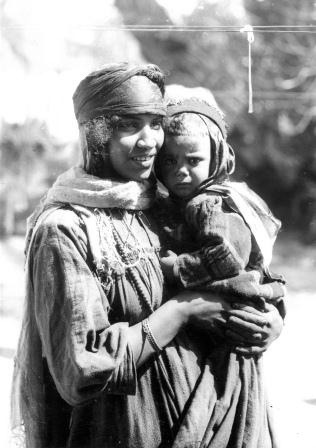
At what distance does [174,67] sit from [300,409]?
130cm

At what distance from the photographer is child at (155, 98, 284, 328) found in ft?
5.37

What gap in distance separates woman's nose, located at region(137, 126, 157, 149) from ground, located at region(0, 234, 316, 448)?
2.79 ft

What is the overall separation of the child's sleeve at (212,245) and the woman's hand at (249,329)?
0.34 feet

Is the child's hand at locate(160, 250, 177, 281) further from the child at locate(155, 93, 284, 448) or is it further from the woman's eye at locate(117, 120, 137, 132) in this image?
the woman's eye at locate(117, 120, 137, 132)

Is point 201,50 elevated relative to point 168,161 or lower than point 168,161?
elevated

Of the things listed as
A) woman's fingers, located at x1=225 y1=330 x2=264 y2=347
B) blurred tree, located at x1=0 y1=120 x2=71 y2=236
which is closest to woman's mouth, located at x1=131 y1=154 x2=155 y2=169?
woman's fingers, located at x1=225 y1=330 x2=264 y2=347

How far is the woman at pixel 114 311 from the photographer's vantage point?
1.55 metres

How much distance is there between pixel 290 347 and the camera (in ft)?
7.93

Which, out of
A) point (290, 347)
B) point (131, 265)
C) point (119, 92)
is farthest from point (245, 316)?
point (290, 347)

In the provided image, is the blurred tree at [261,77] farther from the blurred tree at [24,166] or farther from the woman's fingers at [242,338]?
the woman's fingers at [242,338]

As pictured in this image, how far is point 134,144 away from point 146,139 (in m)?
0.03

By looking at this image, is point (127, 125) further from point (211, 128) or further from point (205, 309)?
point (205, 309)

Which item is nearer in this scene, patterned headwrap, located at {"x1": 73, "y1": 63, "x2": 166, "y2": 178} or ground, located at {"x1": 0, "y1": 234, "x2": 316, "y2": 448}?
patterned headwrap, located at {"x1": 73, "y1": 63, "x2": 166, "y2": 178}

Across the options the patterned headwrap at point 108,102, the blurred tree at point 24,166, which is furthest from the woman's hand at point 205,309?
the blurred tree at point 24,166
